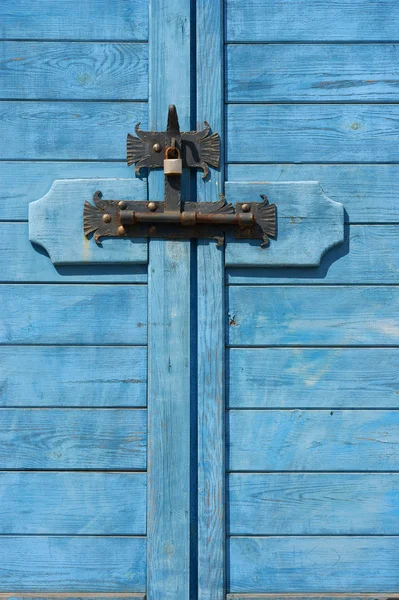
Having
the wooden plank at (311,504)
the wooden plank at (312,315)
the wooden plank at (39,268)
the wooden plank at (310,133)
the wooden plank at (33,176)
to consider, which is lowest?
the wooden plank at (311,504)

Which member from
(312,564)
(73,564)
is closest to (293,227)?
(312,564)

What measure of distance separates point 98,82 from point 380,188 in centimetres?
69

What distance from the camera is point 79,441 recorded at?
59.2 inches

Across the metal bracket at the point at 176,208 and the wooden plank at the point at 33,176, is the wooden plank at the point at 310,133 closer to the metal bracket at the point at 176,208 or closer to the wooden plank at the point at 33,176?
the metal bracket at the point at 176,208

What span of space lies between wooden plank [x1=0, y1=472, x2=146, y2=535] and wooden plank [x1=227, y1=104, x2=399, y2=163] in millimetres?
781

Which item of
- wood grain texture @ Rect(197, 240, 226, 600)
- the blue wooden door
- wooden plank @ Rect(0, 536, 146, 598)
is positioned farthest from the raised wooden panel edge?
wooden plank @ Rect(0, 536, 146, 598)

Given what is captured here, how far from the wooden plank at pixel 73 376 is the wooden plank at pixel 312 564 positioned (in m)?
0.42

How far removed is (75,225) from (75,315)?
20 cm

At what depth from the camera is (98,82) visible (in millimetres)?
1552

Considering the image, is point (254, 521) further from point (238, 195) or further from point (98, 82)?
point (98, 82)

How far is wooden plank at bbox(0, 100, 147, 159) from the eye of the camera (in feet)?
5.06

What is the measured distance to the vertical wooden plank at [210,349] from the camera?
4.87 feet

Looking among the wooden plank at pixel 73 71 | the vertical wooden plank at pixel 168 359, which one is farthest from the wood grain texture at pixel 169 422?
the wooden plank at pixel 73 71

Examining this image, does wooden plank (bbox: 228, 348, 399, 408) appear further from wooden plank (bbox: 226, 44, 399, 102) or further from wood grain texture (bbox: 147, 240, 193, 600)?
wooden plank (bbox: 226, 44, 399, 102)
